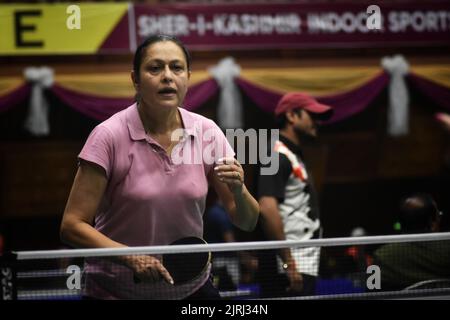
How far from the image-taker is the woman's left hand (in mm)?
3045

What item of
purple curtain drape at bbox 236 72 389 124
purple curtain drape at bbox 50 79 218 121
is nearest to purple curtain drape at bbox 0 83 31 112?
purple curtain drape at bbox 50 79 218 121

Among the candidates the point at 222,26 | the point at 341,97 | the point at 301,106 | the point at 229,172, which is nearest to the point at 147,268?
the point at 229,172

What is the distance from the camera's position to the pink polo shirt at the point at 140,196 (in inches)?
121

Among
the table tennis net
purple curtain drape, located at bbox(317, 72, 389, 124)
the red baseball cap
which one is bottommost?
the table tennis net

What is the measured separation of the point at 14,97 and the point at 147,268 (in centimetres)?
524

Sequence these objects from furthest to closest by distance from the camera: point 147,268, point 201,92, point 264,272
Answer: point 201,92 → point 264,272 → point 147,268

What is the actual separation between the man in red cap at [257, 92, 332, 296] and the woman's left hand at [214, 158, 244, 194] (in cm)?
121

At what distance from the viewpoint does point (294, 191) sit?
184 inches

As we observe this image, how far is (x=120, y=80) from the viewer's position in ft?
25.7

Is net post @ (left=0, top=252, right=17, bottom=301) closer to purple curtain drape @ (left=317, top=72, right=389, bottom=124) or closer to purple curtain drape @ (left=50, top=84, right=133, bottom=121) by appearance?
purple curtain drape @ (left=50, top=84, right=133, bottom=121)

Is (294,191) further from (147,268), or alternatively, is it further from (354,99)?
(354,99)

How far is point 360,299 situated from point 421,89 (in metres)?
5.54
